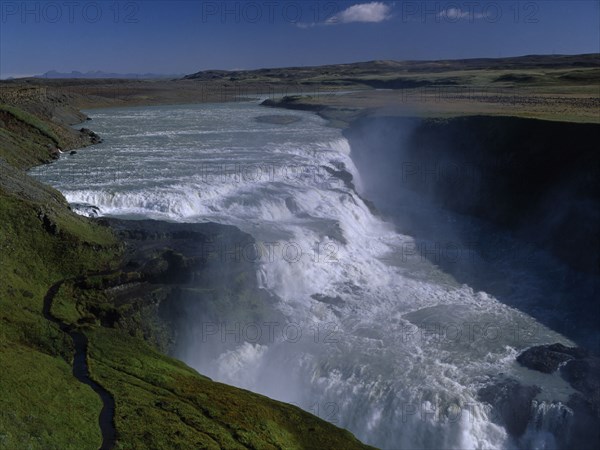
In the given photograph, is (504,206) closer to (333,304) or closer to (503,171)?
(503,171)

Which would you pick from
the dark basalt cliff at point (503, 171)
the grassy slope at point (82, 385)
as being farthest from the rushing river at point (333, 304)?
the dark basalt cliff at point (503, 171)

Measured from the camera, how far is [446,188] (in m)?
40.1

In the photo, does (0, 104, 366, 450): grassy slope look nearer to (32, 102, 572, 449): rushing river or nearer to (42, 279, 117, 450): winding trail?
(42, 279, 117, 450): winding trail

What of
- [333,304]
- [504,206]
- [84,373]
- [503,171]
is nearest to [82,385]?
[84,373]

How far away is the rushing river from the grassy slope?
4338mm

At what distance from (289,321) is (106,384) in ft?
33.7

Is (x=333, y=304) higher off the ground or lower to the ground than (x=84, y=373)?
lower

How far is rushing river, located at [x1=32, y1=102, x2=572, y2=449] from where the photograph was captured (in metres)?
17.4

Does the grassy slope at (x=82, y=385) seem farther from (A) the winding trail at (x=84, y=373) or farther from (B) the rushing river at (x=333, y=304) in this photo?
(B) the rushing river at (x=333, y=304)

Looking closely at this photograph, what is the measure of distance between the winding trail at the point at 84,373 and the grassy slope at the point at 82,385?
14 cm

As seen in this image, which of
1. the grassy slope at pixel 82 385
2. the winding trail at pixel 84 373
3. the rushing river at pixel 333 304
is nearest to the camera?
the grassy slope at pixel 82 385

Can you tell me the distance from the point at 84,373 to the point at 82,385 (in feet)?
2.39

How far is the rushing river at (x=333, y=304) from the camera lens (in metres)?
17.4

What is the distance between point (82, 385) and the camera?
12.1 metres
